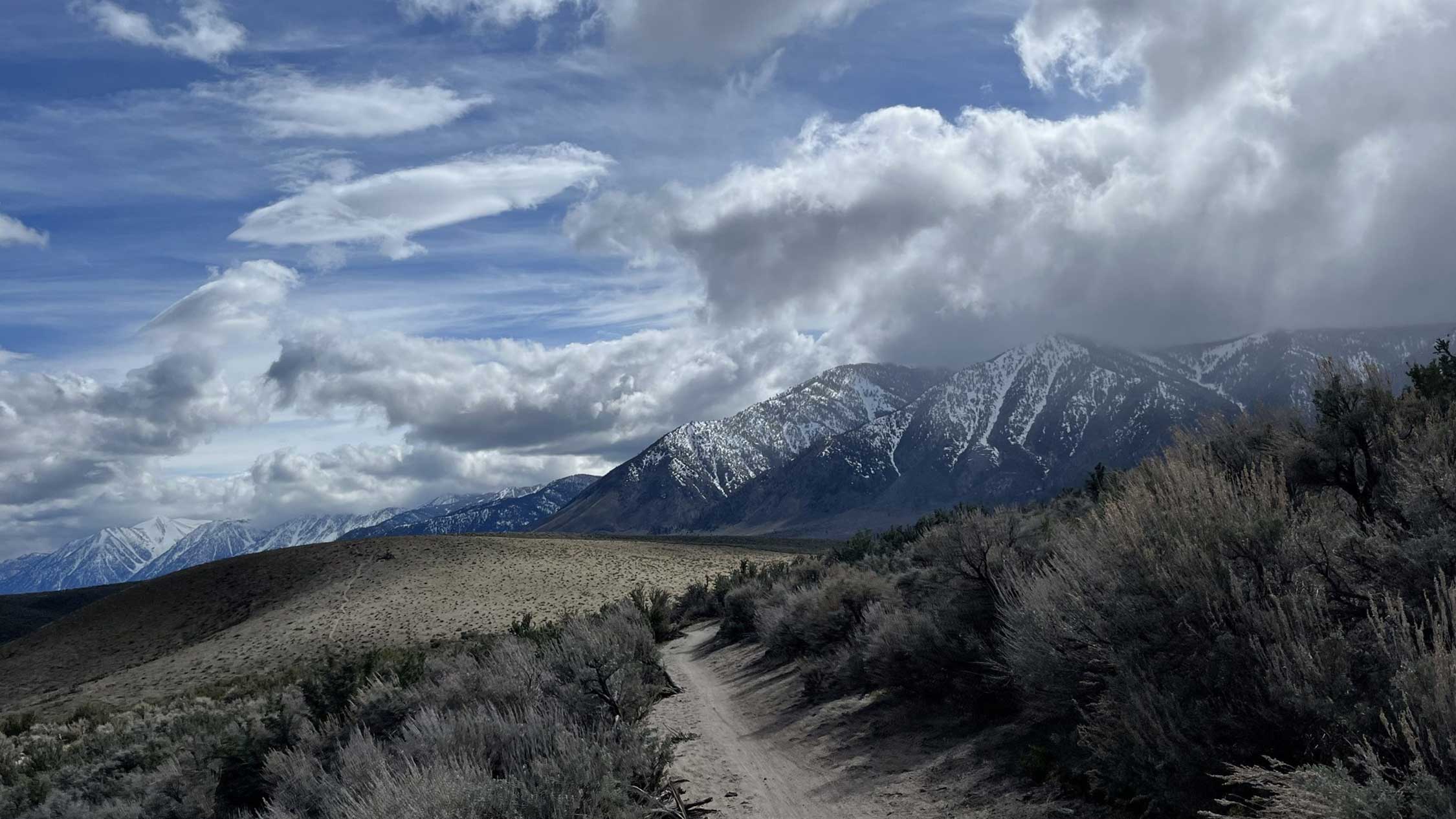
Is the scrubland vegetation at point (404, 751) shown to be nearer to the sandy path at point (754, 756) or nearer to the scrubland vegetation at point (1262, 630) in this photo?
the sandy path at point (754, 756)

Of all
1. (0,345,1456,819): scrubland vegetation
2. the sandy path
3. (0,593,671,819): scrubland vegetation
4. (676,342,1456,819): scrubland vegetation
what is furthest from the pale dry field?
(676,342,1456,819): scrubland vegetation

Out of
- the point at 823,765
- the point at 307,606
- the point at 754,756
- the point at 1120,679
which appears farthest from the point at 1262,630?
the point at 307,606

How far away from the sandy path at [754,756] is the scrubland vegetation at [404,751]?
143 centimetres

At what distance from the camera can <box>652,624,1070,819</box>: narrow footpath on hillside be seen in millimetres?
10180

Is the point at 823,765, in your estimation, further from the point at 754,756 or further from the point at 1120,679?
the point at 1120,679

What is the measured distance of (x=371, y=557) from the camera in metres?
73.8

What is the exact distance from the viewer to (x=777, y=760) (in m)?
13.4

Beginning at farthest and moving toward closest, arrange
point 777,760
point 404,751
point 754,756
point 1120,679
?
1. point 754,756
2. point 777,760
3. point 404,751
4. point 1120,679

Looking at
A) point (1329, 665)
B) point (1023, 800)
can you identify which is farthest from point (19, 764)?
point (1329, 665)

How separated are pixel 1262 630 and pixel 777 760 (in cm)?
891

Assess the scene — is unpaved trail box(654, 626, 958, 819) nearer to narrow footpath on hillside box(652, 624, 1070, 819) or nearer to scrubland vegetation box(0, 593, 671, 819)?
narrow footpath on hillside box(652, 624, 1070, 819)

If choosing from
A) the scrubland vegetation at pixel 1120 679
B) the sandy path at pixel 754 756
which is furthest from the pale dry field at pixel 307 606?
the scrubland vegetation at pixel 1120 679

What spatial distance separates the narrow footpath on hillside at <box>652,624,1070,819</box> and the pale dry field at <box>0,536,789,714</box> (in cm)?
3129

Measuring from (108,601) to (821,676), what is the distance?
75980 mm
